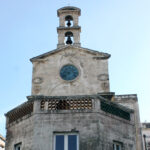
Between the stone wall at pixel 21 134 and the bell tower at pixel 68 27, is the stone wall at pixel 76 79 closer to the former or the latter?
the bell tower at pixel 68 27

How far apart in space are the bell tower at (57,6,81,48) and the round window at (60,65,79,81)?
7.81ft

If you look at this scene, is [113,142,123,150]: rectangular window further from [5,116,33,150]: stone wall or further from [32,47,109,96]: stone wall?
[32,47,109,96]: stone wall

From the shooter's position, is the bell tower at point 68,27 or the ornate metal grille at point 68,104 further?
→ the bell tower at point 68,27

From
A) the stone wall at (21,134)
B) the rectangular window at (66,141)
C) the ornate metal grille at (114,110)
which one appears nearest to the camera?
the rectangular window at (66,141)

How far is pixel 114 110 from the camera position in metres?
15.9

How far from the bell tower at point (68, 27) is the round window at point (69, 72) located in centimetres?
238

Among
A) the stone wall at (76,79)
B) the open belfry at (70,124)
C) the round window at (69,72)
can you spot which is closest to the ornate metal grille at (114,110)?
the open belfry at (70,124)

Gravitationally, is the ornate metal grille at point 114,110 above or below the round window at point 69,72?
below

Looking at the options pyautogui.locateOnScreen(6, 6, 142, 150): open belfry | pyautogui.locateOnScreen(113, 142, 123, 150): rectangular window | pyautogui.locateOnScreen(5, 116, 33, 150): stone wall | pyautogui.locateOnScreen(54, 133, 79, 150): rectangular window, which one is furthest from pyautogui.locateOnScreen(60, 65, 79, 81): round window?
pyautogui.locateOnScreen(54, 133, 79, 150): rectangular window

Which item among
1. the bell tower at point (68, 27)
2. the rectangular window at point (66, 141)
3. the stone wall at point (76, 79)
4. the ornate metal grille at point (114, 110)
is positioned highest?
the bell tower at point (68, 27)

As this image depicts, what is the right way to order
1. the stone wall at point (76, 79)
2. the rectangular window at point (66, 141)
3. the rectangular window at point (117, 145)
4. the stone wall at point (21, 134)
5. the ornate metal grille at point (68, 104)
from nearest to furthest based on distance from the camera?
the rectangular window at point (66, 141)
the stone wall at point (21, 134)
the ornate metal grille at point (68, 104)
the rectangular window at point (117, 145)
the stone wall at point (76, 79)

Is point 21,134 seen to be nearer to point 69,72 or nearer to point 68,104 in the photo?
point 68,104

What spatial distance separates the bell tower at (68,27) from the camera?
30016mm

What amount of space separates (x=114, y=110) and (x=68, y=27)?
15.7m
